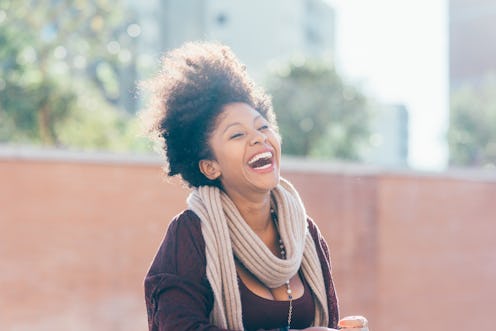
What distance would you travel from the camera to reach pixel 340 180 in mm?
9531

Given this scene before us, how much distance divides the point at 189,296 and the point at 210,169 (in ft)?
1.29

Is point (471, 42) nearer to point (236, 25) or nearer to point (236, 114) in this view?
point (236, 25)

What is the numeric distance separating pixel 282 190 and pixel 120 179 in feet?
20.3

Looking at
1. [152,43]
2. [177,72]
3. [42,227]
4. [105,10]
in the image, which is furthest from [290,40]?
[177,72]

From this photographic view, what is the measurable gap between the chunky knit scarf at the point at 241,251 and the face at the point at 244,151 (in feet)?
0.19

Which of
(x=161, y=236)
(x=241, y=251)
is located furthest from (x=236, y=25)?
(x=241, y=251)

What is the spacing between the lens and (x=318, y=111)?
2472 cm

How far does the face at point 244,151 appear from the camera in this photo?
2012 millimetres

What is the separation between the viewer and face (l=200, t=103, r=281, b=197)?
2.01 m

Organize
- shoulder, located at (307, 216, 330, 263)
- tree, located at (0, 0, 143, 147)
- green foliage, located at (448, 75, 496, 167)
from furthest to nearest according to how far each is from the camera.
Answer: green foliage, located at (448, 75, 496, 167) < tree, located at (0, 0, 143, 147) < shoulder, located at (307, 216, 330, 263)

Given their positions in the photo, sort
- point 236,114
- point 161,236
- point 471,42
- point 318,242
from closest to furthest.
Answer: point 236,114 → point 318,242 → point 161,236 → point 471,42

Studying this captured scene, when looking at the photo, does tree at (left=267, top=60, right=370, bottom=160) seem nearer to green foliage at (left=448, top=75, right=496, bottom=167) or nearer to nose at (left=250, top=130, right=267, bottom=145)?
green foliage at (left=448, top=75, right=496, bottom=167)

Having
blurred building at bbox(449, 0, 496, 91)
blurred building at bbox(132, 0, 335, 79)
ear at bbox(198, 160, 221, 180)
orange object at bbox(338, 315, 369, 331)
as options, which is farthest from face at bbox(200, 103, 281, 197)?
blurred building at bbox(132, 0, 335, 79)

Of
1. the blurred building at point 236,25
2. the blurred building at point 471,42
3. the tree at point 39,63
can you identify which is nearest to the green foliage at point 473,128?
the blurred building at point 471,42
